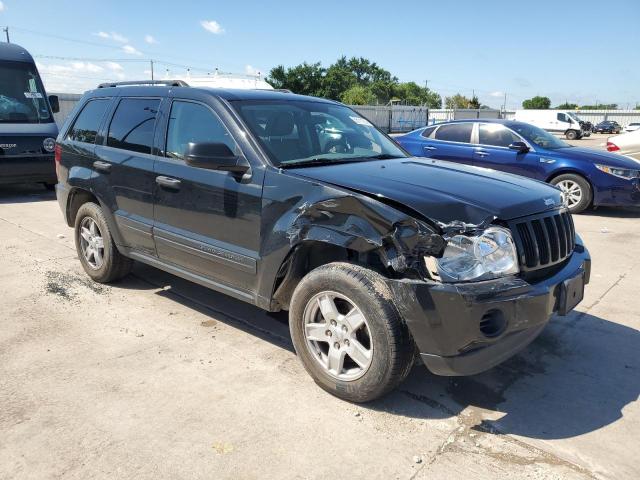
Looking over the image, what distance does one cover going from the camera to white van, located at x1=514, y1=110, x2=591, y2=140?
38419 millimetres

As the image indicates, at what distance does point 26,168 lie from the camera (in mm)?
10367

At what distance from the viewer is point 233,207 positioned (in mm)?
3693

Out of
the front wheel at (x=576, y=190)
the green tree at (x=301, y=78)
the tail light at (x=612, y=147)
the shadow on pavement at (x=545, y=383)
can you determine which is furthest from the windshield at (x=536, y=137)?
the green tree at (x=301, y=78)

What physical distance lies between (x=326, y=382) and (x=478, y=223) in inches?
51.2

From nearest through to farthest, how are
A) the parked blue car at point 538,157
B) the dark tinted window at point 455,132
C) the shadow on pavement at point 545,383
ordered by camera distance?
the shadow on pavement at point 545,383
the parked blue car at point 538,157
the dark tinted window at point 455,132

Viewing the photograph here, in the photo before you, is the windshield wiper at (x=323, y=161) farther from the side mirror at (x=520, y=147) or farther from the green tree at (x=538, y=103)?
the green tree at (x=538, y=103)

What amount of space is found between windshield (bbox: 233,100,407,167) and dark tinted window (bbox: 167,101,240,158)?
0.20 metres

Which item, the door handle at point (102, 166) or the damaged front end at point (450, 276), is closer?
the damaged front end at point (450, 276)

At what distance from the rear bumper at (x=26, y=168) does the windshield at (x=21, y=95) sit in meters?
0.96

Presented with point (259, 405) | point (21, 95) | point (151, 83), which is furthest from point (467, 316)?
point (21, 95)

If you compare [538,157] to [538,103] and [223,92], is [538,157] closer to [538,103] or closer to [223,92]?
[223,92]

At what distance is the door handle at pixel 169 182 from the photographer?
4.09 m

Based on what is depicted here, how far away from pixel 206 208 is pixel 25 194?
9161 millimetres

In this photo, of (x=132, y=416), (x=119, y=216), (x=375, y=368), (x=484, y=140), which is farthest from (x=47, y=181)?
(x=375, y=368)
